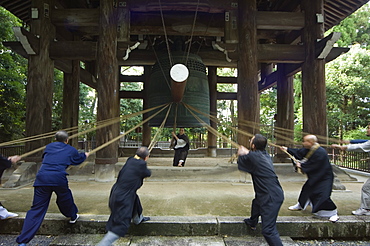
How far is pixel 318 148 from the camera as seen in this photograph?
3461mm

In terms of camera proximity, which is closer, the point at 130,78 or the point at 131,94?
the point at 130,78

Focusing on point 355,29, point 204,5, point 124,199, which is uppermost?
point 355,29

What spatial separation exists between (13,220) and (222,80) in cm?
964

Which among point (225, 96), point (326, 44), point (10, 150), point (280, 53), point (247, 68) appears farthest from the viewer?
point (225, 96)

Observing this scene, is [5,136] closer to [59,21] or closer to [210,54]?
[59,21]

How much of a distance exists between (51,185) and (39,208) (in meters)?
0.30

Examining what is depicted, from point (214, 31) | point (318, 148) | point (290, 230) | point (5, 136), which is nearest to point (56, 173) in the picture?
point (290, 230)

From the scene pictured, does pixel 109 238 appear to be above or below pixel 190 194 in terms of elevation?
above

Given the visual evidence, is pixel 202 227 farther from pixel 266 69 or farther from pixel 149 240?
pixel 266 69

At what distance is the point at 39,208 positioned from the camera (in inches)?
113

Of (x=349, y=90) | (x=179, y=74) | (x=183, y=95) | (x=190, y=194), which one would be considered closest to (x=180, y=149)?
(x=183, y=95)

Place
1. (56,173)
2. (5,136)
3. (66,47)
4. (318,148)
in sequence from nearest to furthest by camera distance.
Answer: (56,173) → (318,148) → (66,47) → (5,136)

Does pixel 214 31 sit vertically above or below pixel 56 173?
above

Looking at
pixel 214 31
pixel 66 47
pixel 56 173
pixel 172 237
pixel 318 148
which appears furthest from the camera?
pixel 214 31
